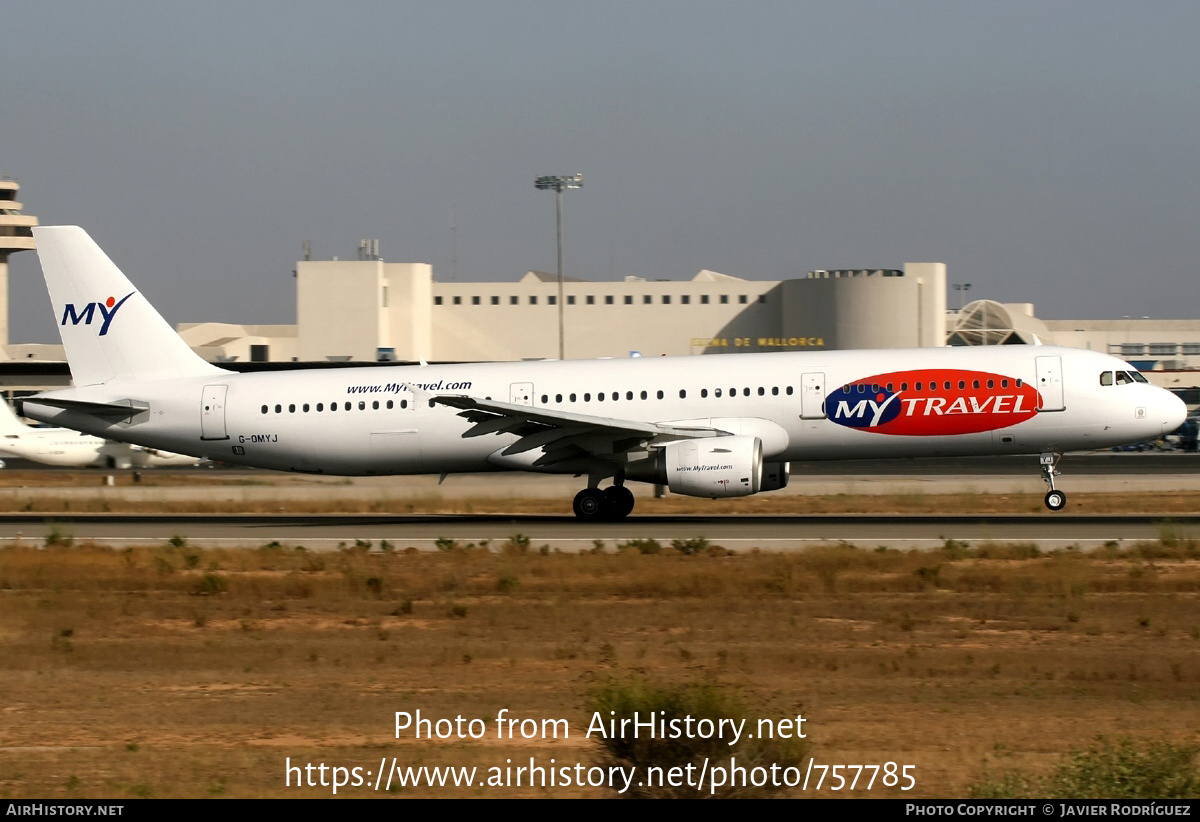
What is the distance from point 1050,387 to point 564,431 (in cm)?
1031

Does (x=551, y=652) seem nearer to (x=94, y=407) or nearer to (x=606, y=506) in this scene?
(x=606, y=506)

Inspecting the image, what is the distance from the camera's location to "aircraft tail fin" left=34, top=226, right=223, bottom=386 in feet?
98.9

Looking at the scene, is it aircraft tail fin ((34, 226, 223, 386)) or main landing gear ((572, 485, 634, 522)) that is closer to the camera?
main landing gear ((572, 485, 634, 522))

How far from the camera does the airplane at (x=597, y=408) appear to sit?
2702 cm

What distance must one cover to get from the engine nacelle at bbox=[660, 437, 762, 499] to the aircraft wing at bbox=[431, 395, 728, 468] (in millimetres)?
718

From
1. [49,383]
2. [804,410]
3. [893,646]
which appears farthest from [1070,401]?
[49,383]

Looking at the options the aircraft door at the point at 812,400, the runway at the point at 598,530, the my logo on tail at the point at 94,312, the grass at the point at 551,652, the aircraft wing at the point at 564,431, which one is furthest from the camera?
the my logo on tail at the point at 94,312

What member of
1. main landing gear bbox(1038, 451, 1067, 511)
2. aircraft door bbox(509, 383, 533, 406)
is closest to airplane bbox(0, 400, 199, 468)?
aircraft door bbox(509, 383, 533, 406)

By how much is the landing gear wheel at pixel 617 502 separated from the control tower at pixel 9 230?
93474 millimetres

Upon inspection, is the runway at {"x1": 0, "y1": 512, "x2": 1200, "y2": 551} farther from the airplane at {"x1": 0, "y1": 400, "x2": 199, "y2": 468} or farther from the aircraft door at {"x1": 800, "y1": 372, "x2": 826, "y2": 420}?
the airplane at {"x1": 0, "y1": 400, "x2": 199, "y2": 468}

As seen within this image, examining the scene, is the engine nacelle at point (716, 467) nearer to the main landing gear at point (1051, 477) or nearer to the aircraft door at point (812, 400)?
the aircraft door at point (812, 400)

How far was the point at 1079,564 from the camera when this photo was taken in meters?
19.5

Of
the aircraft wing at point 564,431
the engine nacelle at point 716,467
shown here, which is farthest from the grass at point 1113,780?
the aircraft wing at point 564,431

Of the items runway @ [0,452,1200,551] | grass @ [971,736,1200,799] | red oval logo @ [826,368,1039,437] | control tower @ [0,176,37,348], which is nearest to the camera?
grass @ [971,736,1200,799]
